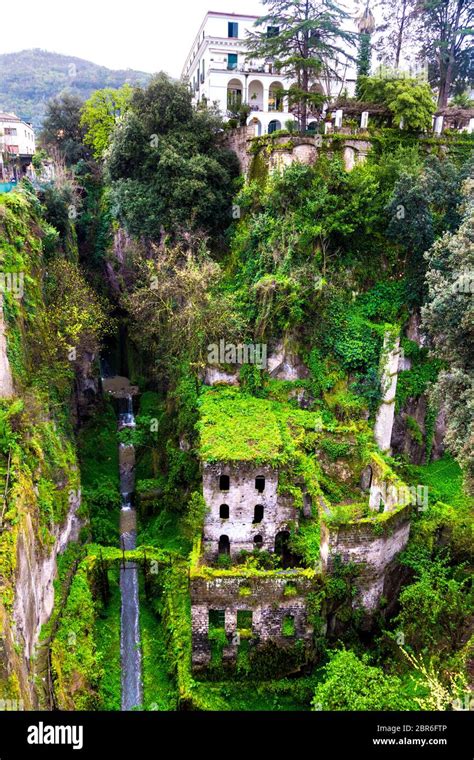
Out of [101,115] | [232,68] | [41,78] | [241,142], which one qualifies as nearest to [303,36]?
[241,142]

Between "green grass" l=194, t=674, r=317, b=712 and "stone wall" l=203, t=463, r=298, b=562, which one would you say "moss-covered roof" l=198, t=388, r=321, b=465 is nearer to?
"stone wall" l=203, t=463, r=298, b=562

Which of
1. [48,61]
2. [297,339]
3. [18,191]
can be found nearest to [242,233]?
[297,339]

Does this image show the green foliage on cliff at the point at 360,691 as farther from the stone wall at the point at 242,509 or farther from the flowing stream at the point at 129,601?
the flowing stream at the point at 129,601

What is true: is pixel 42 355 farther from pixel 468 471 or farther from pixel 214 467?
pixel 468 471

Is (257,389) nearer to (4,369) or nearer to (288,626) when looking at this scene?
(288,626)

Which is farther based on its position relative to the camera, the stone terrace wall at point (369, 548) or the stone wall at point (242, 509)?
the stone wall at point (242, 509)

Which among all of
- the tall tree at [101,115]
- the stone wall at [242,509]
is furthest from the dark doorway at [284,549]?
the tall tree at [101,115]
